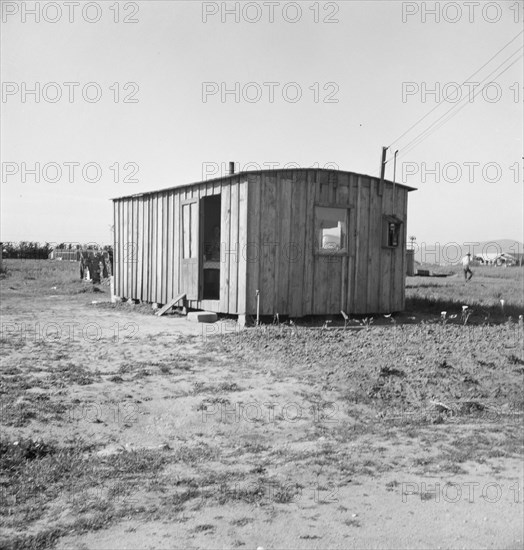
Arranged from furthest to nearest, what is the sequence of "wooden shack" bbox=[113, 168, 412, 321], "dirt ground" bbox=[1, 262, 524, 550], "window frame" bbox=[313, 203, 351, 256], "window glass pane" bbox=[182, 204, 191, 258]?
1. "window glass pane" bbox=[182, 204, 191, 258]
2. "window frame" bbox=[313, 203, 351, 256]
3. "wooden shack" bbox=[113, 168, 412, 321]
4. "dirt ground" bbox=[1, 262, 524, 550]

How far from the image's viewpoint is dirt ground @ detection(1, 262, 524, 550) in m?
3.37

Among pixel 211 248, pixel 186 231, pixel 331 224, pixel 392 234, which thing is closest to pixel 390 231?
pixel 392 234

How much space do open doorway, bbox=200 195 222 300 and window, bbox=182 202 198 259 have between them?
21 cm

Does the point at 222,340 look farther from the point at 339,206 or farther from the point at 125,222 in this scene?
the point at 125,222

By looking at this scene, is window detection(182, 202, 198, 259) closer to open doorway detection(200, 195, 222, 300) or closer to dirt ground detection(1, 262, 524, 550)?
open doorway detection(200, 195, 222, 300)

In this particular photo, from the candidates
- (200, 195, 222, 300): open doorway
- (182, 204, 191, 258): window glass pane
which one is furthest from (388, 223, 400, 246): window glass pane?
(182, 204, 191, 258): window glass pane

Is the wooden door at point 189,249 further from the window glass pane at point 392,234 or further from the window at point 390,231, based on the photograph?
the window glass pane at point 392,234

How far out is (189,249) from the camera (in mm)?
13344

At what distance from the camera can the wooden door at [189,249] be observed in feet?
42.7

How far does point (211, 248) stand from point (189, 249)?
4.00 feet

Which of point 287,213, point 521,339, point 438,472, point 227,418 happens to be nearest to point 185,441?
point 227,418

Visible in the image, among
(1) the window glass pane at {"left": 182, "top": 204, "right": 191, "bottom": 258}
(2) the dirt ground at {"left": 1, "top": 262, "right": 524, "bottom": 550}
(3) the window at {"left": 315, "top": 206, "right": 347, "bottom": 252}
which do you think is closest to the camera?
(2) the dirt ground at {"left": 1, "top": 262, "right": 524, "bottom": 550}

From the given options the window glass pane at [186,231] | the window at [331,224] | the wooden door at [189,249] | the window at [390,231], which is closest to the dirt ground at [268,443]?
the window at [331,224]

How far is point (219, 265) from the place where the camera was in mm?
12867
